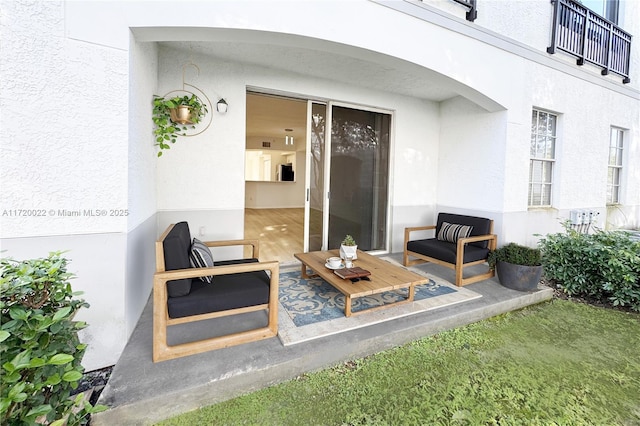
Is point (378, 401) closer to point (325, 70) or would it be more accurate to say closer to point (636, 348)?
point (636, 348)

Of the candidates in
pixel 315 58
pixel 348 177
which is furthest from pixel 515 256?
pixel 315 58

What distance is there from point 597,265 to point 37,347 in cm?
486

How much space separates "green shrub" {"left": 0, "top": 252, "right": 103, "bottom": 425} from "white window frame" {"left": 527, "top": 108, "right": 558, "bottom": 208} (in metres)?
5.29

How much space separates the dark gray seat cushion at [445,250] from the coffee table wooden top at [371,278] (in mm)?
829

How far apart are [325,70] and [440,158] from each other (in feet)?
8.21

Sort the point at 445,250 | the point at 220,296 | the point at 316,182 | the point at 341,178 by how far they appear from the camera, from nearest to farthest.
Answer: the point at 220,296 < the point at 445,250 < the point at 316,182 < the point at 341,178

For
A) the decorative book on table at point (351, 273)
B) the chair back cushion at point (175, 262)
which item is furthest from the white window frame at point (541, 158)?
the chair back cushion at point (175, 262)

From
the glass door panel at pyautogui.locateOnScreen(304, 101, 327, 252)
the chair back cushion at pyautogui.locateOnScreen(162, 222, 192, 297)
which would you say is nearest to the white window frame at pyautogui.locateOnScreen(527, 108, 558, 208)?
the glass door panel at pyautogui.locateOnScreen(304, 101, 327, 252)

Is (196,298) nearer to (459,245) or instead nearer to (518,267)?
(459,245)

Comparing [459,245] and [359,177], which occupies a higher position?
[359,177]

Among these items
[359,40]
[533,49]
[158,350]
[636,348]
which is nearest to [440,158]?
[533,49]

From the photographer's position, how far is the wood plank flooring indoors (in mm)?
4409

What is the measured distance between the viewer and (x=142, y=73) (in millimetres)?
2281

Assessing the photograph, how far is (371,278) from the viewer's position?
104 inches
